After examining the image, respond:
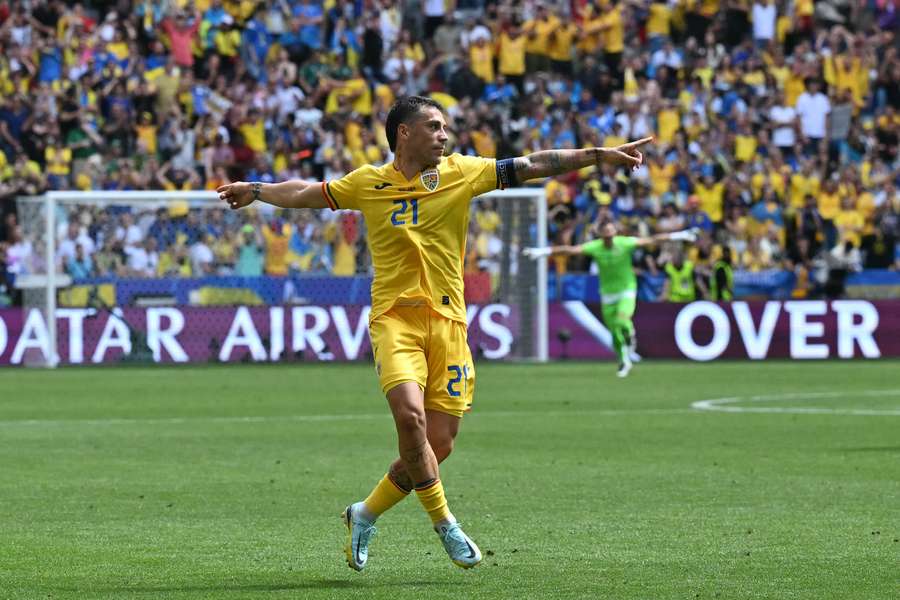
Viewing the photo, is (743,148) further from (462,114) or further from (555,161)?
(555,161)

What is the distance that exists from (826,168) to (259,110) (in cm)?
1124

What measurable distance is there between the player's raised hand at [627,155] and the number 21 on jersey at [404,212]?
3.27ft

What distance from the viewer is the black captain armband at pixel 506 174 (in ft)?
28.8

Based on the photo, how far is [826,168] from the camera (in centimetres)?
3472

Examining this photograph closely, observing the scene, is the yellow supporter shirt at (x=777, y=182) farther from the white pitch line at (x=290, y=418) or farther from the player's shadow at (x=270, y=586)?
the player's shadow at (x=270, y=586)

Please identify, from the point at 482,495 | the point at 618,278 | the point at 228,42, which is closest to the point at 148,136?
the point at 228,42

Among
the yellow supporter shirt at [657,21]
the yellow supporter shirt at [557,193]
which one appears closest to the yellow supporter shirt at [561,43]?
the yellow supporter shirt at [657,21]

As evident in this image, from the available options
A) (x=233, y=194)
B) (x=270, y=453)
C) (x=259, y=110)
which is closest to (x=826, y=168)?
(x=259, y=110)

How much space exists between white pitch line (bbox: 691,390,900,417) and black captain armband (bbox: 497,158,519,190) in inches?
428

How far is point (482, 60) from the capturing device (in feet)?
116

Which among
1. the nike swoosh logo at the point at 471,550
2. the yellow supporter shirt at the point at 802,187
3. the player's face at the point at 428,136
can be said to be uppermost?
the player's face at the point at 428,136

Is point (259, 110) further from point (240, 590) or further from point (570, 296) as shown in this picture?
point (240, 590)

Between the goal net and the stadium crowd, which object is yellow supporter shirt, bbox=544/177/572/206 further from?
the goal net

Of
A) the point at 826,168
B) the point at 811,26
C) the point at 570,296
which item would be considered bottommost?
the point at 570,296
